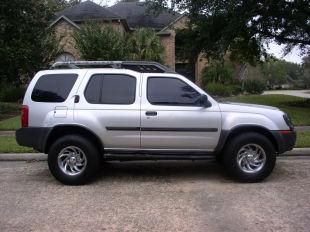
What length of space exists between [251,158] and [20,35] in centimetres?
1510

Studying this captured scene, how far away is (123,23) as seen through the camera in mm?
37094

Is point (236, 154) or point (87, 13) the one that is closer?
point (236, 154)

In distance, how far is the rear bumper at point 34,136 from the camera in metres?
8.08

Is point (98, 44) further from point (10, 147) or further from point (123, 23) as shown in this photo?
point (10, 147)

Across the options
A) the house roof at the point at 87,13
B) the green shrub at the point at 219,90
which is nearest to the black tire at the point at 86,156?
the green shrub at the point at 219,90

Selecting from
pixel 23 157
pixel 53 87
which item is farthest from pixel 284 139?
pixel 23 157

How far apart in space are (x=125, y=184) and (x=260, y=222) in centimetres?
273

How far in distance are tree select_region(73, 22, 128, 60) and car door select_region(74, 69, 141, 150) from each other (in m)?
18.4

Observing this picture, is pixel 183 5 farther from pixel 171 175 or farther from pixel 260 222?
pixel 260 222

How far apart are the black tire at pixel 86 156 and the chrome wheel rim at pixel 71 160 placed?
0.17 feet

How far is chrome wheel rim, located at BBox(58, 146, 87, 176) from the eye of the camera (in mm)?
8062

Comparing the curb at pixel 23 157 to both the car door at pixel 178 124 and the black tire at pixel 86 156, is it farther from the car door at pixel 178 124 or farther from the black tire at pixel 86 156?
the car door at pixel 178 124

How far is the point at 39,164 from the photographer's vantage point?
9797 millimetres

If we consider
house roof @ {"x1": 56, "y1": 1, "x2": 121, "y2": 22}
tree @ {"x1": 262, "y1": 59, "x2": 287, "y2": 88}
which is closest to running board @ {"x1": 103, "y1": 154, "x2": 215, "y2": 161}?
house roof @ {"x1": 56, "y1": 1, "x2": 121, "y2": 22}
